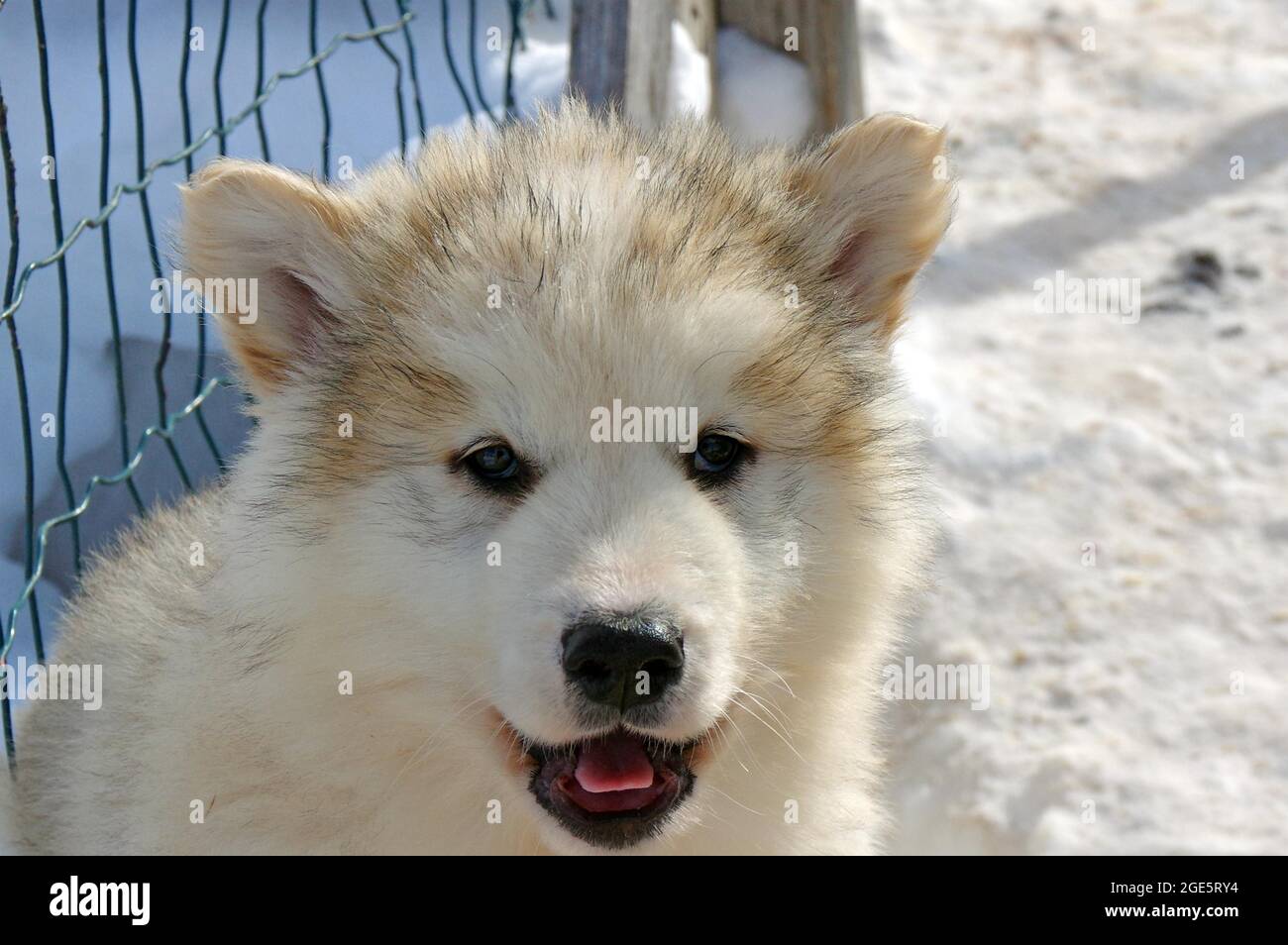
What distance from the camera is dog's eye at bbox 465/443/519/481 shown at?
2576 mm

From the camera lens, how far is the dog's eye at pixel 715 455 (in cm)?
266

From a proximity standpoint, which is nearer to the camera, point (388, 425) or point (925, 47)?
point (388, 425)

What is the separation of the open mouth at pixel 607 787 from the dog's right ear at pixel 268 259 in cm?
95

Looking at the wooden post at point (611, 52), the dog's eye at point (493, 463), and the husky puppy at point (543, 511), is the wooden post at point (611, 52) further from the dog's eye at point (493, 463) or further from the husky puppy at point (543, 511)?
the dog's eye at point (493, 463)

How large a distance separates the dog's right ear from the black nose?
89cm

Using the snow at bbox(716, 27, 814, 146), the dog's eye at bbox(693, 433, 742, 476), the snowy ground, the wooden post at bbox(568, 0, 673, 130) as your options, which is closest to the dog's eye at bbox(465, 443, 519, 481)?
the dog's eye at bbox(693, 433, 742, 476)

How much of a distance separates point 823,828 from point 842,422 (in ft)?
2.87

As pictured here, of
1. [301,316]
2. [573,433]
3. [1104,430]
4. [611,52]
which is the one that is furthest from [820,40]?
[573,433]

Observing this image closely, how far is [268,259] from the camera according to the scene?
274 cm

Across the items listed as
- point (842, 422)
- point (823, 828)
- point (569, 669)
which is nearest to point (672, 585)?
point (569, 669)

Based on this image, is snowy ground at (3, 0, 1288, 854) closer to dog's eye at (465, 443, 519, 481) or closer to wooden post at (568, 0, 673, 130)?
wooden post at (568, 0, 673, 130)

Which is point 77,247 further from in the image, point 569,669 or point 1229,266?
point 1229,266

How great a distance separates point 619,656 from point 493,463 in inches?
19.1
